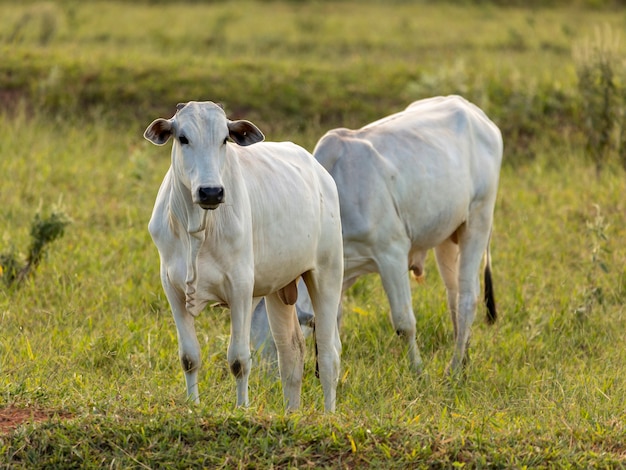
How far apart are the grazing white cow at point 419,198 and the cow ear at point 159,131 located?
1.58 meters

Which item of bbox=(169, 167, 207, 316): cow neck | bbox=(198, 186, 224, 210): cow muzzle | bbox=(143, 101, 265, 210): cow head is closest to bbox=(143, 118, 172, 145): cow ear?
bbox=(143, 101, 265, 210): cow head

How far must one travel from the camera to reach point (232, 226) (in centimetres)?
405

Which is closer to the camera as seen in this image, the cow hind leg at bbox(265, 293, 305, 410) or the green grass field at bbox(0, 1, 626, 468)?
the green grass field at bbox(0, 1, 626, 468)

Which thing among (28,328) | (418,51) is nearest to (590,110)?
(418,51)

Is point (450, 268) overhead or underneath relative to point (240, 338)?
underneath

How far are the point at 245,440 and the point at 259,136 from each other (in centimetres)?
119

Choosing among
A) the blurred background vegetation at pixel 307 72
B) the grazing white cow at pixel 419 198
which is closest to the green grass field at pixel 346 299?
the blurred background vegetation at pixel 307 72

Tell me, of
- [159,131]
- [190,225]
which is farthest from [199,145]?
[190,225]

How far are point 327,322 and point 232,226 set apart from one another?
2.85ft

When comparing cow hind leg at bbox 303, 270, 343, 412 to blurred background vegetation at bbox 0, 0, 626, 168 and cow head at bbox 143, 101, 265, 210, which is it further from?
blurred background vegetation at bbox 0, 0, 626, 168

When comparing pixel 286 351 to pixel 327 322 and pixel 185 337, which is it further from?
pixel 185 337

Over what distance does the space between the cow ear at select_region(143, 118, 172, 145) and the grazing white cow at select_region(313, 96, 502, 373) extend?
1.58 m

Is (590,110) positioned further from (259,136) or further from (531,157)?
(259,136)

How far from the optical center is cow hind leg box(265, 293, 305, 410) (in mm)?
4691
